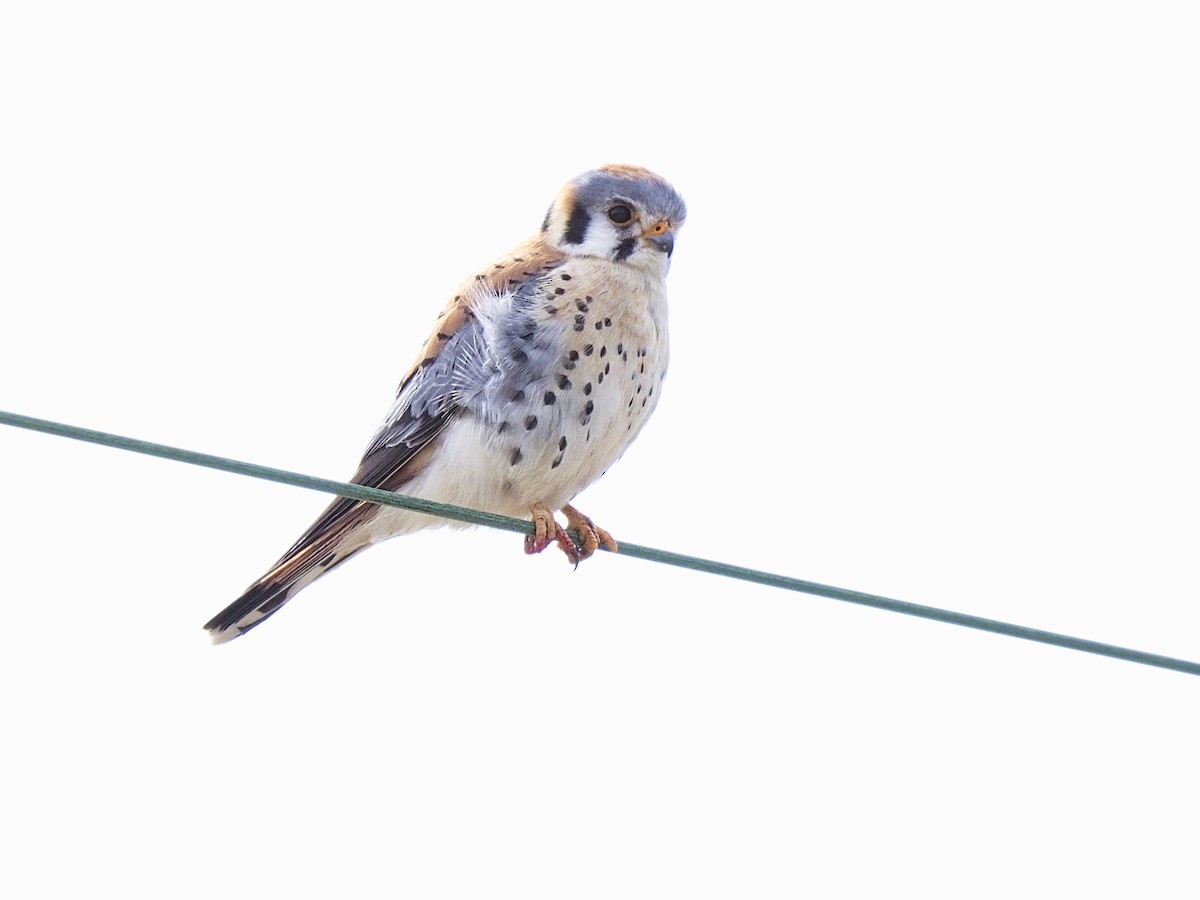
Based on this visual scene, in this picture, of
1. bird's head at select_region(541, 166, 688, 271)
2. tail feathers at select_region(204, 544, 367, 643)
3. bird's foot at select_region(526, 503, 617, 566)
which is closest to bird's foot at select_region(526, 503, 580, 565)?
bird's foot at select_region(526, 503, 617, 566)

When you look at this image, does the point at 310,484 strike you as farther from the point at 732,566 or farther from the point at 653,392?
the point at 653,392

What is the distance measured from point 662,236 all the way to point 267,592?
1.83 metres

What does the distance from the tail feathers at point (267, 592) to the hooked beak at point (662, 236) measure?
57.4 inches

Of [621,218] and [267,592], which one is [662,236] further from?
[267,592]

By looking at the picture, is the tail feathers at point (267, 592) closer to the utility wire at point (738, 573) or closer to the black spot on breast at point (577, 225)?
the black spot on breast at point (577, 225)

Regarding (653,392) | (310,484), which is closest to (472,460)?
(653,392)

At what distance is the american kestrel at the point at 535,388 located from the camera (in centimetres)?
581

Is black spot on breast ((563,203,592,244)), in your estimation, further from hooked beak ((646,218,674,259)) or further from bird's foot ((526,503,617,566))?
bird's foot ((526,503,617,566))

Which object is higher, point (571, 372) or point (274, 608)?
point (571, 372)

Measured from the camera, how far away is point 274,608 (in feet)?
20.8

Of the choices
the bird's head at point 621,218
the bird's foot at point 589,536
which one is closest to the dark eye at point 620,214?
the bird's head at point 621,218

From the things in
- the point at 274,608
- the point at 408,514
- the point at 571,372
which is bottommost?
the point at 274,608

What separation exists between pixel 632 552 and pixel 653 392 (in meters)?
1.78

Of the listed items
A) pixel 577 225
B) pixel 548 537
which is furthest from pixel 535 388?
pixel 577 225
